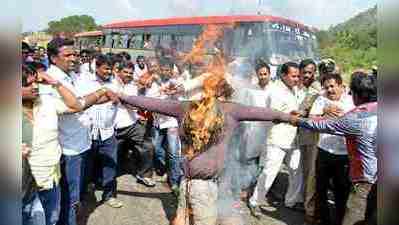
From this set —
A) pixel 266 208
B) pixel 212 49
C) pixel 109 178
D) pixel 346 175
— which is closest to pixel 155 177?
pixel 109 178

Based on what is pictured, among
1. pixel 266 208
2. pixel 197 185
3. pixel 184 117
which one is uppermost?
pixel 184 117

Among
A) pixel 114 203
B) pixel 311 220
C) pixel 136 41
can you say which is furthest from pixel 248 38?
pixel 136 41

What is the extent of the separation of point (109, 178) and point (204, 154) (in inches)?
84.2

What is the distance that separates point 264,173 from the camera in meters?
5.22

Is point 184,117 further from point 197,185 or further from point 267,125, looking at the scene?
point 267,125

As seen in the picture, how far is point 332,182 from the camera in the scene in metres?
4.81

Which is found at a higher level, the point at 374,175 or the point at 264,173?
the point at 374,175

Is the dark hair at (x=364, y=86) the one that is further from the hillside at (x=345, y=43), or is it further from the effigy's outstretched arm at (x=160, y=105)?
the hillside at (x=345, y=43)

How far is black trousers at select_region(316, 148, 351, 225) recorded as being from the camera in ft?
15.0

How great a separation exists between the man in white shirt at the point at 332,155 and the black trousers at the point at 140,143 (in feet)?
7.28

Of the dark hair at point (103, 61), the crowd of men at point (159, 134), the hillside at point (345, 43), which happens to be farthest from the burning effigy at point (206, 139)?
the hillside at point (345, 43)

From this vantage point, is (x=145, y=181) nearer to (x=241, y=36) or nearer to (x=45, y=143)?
(x=241, y=36)

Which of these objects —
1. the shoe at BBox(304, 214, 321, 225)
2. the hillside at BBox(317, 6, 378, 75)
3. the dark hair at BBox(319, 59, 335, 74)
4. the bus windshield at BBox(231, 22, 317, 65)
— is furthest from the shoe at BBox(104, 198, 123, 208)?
the hillside at BBox(317, 6, 378, 75)

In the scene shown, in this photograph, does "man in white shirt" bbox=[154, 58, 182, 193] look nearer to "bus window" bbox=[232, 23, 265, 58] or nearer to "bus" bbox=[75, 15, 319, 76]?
"bus" bbox=[75, 15, 319, 76]
